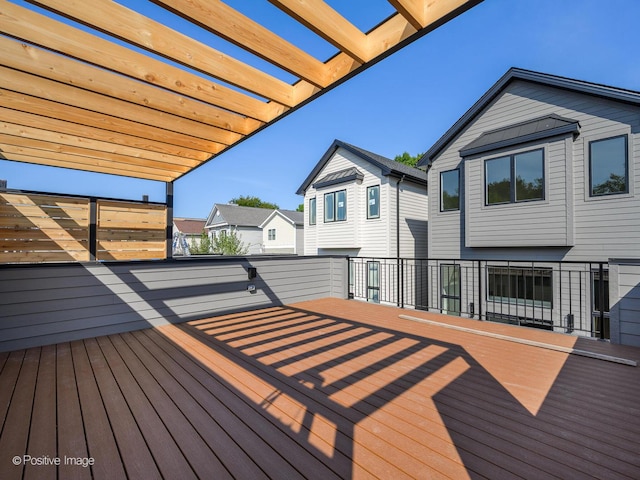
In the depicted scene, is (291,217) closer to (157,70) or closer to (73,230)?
(73,230)

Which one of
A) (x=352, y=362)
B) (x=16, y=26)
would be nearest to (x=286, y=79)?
(x=16, y=26)

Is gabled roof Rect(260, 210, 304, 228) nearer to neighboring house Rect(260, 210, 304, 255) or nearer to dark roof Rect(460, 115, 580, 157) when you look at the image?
neighboring house Rect(260, 210, 304, 255)

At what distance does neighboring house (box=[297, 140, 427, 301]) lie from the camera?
9.60 meters

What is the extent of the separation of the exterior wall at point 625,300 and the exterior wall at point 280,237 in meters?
16.3

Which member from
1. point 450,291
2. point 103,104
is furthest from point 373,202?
point 103,104

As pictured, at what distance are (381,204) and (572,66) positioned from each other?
7.18 meters

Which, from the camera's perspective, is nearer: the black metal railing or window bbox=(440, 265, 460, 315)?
the black metal railing

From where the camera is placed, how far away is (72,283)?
11.2 feet

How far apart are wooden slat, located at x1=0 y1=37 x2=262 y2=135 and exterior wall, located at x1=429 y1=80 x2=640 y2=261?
611cm

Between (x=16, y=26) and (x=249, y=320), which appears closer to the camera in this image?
(x=16, y=26)

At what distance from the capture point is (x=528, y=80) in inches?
259

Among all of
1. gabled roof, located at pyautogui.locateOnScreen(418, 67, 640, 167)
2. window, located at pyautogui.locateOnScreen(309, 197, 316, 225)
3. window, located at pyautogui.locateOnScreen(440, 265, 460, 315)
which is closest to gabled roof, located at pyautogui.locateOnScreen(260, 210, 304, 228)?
window, located at pyautogui.locateOnScreen(309, 197, 316, 225)

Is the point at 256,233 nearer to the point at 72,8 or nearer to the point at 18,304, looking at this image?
the point at 18,304

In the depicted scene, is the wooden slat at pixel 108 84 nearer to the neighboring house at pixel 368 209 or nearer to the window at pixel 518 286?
the window at pixel 518 286
